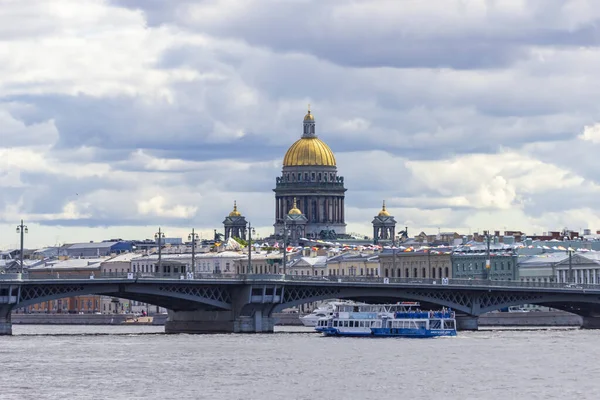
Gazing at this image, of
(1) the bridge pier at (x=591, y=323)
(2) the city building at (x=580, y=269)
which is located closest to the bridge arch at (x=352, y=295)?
(1) the bridge pier at (x=591, y=323)

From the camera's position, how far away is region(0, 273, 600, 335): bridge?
11306cm

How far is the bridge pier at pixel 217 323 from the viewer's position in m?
118

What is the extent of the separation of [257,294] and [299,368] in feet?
109

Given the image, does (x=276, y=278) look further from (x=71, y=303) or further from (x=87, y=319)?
(x=71, y=303)

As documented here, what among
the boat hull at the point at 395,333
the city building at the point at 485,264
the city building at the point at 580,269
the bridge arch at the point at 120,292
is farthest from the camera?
the city building at the point at 485,264

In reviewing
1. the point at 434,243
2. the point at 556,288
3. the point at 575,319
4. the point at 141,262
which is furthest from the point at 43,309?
the point at 556,288

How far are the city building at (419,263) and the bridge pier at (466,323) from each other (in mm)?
43419

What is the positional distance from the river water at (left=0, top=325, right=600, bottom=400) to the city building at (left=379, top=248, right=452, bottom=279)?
5923 cm

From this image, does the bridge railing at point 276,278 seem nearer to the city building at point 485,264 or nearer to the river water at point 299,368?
the river water at point 299,368

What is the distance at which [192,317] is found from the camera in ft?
398

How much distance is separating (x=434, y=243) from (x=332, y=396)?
12591cm

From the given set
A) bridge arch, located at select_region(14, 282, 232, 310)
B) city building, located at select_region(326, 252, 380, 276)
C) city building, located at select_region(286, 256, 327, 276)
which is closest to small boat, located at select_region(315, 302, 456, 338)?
bridge arch, located at select_region(14, 282, 232, 310)

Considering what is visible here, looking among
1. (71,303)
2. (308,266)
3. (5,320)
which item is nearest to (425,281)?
(5,320)

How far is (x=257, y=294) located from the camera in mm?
117188
